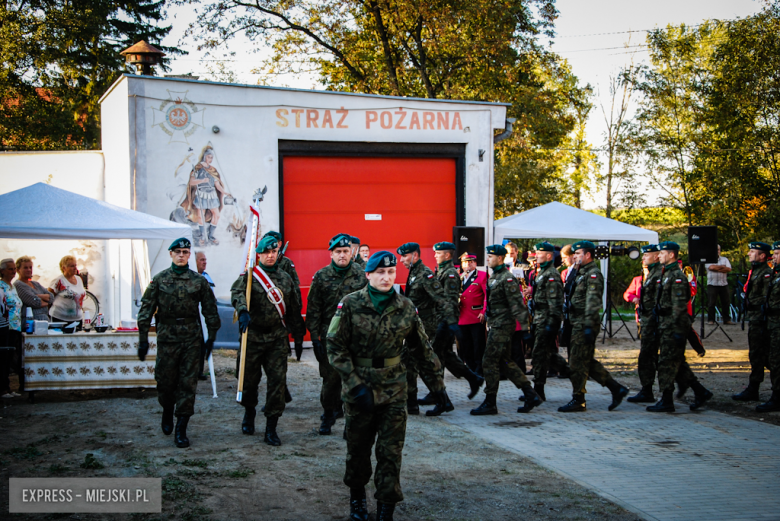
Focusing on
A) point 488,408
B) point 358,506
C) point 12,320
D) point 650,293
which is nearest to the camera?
A: point 358,506

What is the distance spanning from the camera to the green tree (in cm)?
2914

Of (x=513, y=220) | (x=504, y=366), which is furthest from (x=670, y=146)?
(x=504, y=366)

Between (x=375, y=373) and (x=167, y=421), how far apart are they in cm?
342

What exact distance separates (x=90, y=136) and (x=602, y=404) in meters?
30.3

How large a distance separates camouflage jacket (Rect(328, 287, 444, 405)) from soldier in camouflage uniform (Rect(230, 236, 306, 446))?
2.24 metres

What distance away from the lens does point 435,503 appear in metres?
5.12

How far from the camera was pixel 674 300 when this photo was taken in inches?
336

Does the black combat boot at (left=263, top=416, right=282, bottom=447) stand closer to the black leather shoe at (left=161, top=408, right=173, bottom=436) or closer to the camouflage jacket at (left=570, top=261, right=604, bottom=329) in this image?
the black leather shoe at (left=161, top=408, right=173, bottom=436)

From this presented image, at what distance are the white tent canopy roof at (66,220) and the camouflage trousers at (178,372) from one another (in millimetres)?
3420

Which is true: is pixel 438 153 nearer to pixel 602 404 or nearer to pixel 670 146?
pixel 602 404

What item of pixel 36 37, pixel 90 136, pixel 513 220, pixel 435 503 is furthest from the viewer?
pixel 90 136

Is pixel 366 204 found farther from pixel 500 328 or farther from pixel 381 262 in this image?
pixel 381 262

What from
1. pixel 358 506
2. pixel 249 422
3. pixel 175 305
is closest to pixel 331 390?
pixel 249 422

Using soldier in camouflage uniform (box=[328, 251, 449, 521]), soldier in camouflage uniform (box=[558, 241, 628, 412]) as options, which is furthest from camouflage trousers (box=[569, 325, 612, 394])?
soldier in camouflage uniform (box=[328, 251, 449, 521])
